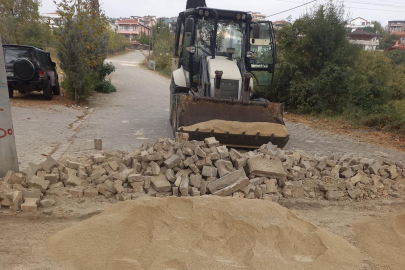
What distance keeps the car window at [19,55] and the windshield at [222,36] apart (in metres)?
7.00

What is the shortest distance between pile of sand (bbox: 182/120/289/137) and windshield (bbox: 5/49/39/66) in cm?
827

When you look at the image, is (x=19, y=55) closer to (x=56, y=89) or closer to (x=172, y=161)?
(x=56, y=89)

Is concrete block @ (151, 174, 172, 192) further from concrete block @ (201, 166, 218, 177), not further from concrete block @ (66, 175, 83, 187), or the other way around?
concrete block @ (66, 175, 83, 187)

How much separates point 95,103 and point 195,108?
8.18 m

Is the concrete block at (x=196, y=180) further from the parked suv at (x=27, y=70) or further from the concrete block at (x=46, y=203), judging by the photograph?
the parked suv at (x=27, y=70)

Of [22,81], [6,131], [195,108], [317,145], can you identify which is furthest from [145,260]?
[22,81]

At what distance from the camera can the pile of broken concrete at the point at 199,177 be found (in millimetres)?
4875

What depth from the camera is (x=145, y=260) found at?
127 inches

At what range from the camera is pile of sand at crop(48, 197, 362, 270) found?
3.28 meters

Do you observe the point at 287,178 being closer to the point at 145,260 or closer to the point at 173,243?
the point at 173,243

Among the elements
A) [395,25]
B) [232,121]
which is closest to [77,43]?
[232,121]

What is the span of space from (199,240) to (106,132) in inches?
251

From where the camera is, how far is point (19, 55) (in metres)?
12.4

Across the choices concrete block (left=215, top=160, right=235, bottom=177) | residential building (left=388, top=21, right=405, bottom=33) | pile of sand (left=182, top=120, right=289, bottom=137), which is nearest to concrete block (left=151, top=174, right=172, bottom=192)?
concrete block (left=215, top=160, right=235, bottom=177)
